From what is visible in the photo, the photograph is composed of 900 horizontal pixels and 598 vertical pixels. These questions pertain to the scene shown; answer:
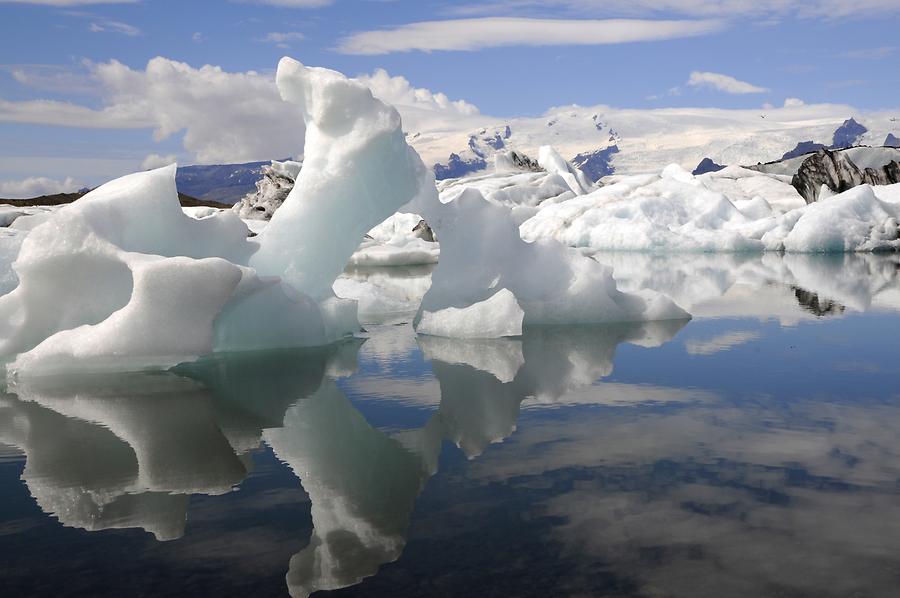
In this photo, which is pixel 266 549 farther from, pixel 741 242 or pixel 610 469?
pixel 741 242

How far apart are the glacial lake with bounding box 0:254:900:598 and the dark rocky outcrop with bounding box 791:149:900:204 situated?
24517 millimetres

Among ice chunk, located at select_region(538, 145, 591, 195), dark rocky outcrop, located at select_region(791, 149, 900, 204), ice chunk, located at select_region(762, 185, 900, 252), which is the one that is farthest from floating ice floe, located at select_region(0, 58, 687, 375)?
ice chunk, located at select_region(538, 145, 591, 195)

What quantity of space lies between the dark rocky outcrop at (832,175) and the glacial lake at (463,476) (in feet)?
80.4

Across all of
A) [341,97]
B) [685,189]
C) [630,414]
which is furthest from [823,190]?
[630,414]

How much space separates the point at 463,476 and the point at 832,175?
29029 mm

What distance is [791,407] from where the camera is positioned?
5289mm

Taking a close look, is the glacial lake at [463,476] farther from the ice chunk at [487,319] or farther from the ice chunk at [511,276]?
the ice chunk at [511,276]

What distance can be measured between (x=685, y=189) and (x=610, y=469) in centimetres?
2727

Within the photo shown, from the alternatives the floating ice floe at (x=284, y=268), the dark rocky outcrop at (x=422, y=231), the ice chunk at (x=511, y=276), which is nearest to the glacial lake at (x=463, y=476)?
the floating ice floe at (x=284, y=268)

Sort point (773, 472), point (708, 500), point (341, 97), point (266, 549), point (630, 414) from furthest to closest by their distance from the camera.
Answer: point (341, 97), point (630, 414), point (773, 472), point (708, 500), point (266, 549)

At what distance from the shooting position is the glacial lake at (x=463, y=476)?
2926 millimetres

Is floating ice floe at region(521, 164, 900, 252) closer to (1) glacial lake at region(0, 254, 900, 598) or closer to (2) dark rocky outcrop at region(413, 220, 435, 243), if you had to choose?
(2) dark rocky outcrop at region(413, 220, 435, 243)

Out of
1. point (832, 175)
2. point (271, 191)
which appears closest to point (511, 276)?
point (832, 175)

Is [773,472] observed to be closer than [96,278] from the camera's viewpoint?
Yes
